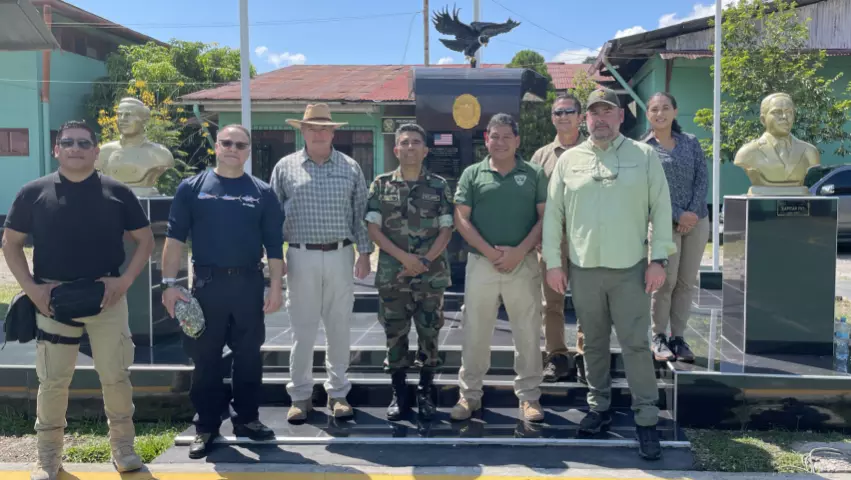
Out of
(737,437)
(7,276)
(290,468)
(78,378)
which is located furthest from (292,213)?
(7,276)

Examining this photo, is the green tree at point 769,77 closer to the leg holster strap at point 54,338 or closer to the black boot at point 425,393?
the black boot at point 425,393

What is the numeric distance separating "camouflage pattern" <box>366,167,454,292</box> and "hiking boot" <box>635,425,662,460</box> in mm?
1410

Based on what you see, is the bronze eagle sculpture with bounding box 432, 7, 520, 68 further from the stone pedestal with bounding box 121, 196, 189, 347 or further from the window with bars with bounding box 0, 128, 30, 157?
the window with bars with bounding box 0, 128, 30, 157

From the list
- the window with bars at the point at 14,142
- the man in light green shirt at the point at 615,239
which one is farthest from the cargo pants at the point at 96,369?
the window with bars at the point at 14,142

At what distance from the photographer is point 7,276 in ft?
36.0

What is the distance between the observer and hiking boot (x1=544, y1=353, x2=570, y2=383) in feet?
14.9

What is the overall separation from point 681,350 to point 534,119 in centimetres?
1162

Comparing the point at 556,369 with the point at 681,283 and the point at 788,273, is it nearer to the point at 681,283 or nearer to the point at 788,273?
the point at 681,283

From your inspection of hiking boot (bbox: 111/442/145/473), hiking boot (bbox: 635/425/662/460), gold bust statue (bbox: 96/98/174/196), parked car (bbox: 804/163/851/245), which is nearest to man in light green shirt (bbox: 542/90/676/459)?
hiking boot (bbox: 635/425/662/460)

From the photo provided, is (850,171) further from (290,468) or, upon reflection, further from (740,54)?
(290,468)

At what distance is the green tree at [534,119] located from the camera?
1548 centimetres

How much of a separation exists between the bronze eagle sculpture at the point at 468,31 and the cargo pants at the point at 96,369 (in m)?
5.27

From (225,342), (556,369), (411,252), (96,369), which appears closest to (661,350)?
(556,369)

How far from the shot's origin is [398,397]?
4.28 metres
